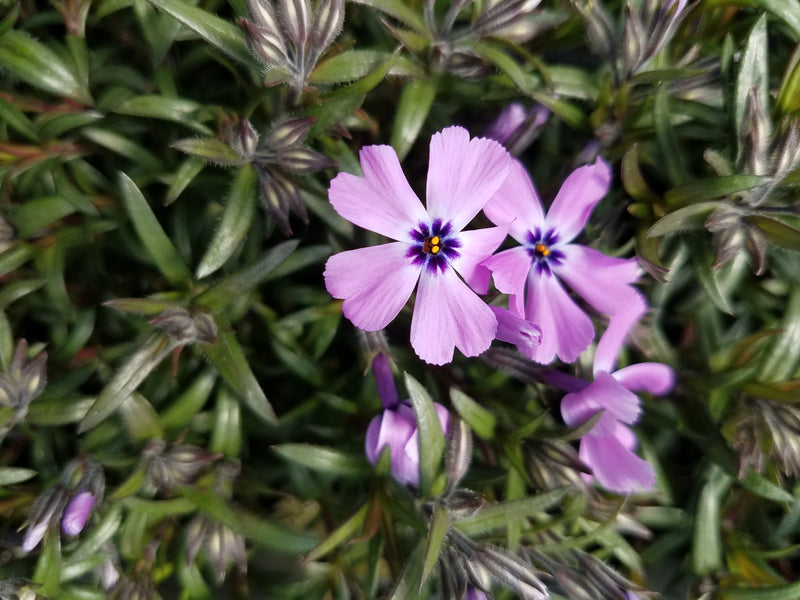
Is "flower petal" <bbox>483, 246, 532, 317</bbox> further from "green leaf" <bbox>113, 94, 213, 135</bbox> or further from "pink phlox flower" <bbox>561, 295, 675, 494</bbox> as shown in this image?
"green leaf" <bbox>113, 94, 213, 135</bbox>

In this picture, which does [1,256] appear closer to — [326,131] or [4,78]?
[4,78]

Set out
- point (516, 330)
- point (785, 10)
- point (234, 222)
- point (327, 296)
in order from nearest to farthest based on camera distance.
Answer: point (516, 330) → point (234, 222) → point (785, 10) → point (327, 296)

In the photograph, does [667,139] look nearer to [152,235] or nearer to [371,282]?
[371,282]

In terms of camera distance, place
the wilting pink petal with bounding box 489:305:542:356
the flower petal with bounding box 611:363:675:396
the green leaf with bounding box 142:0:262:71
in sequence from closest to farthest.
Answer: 1. the wilting pink petal with bounding box 489:305:542:356
2. the green leaf with bounding box 142:0:262:71
3. the flower petal with bounding box 611:363:675:396

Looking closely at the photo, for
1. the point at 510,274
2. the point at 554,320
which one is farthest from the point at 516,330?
the point at 554,320

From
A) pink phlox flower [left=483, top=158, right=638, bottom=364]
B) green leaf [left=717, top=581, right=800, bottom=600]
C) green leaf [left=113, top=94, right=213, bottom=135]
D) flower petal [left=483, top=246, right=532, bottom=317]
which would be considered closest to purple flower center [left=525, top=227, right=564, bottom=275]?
pink phlox flower [left=483, top=158, right=638, bottom=364]

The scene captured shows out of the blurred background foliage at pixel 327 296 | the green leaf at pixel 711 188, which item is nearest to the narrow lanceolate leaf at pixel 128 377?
the blurred background foliage at pixel 327 296

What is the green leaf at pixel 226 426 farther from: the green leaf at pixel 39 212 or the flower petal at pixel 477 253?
the flower petal at pixel 477 253
